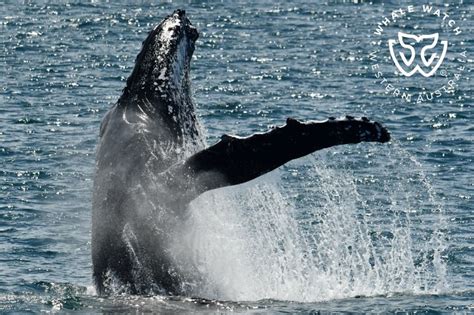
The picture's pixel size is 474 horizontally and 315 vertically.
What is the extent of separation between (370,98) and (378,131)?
2282 cm

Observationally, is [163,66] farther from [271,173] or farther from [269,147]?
[269,147]

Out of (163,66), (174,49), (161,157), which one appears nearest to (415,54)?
(174,49)

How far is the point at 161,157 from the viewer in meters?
14.7

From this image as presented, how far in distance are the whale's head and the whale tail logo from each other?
24931 millimetres

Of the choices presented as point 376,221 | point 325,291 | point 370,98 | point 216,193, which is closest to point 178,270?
point 216,193

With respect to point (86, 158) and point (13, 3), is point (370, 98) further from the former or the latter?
point (13, 3)

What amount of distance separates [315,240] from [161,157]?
5840 millimetres

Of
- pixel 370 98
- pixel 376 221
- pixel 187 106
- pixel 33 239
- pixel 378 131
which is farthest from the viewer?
pixel 370 98

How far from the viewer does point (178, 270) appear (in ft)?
47.9

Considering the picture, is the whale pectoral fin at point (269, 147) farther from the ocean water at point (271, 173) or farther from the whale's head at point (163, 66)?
Answer: the whale's head at point (163, 66)

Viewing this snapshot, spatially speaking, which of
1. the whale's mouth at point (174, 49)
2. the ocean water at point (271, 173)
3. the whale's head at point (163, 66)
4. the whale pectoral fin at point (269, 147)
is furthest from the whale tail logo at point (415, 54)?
the whale pectoral fin at point (269, 147)

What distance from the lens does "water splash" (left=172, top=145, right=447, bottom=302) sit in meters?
15.4

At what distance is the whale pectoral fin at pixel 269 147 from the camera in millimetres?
13312

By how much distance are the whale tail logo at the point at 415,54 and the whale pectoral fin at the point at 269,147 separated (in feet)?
88.3
